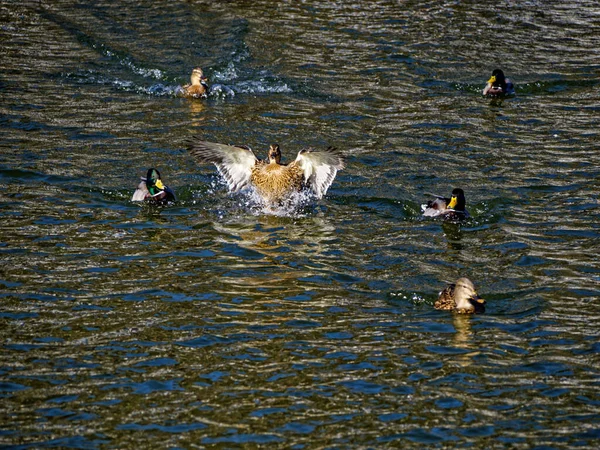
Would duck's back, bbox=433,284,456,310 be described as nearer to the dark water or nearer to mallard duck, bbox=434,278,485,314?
mallard duck, bbox=434,278,485,314

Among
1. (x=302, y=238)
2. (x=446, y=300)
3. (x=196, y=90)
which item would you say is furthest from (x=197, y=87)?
(x=446, y=300)

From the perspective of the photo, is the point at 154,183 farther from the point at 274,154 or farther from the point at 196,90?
the point at 196,90

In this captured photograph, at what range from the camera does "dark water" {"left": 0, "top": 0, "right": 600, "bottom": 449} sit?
24.5ft

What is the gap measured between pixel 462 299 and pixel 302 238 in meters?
3.00

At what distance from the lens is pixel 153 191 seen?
479 inches

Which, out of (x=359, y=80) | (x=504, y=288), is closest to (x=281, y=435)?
(x=504, y=288)

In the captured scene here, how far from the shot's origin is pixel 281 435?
7055 millimetres

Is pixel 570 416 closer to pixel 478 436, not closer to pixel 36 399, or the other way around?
pixel 478 436

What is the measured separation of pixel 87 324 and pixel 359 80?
32.4ft

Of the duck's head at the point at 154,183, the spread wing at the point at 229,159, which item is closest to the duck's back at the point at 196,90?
the spread wing at the point at 229,159

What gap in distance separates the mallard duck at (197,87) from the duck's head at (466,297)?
8.80 meters

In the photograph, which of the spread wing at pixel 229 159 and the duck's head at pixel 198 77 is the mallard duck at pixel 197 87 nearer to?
the duck's head at pixel 198 77

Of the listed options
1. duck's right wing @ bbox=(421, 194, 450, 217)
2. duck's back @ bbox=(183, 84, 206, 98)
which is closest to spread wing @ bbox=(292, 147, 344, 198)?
duck's right wing @ bbox=(421, 194, 450, 217)

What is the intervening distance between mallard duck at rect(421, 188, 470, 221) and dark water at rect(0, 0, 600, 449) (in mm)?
169
